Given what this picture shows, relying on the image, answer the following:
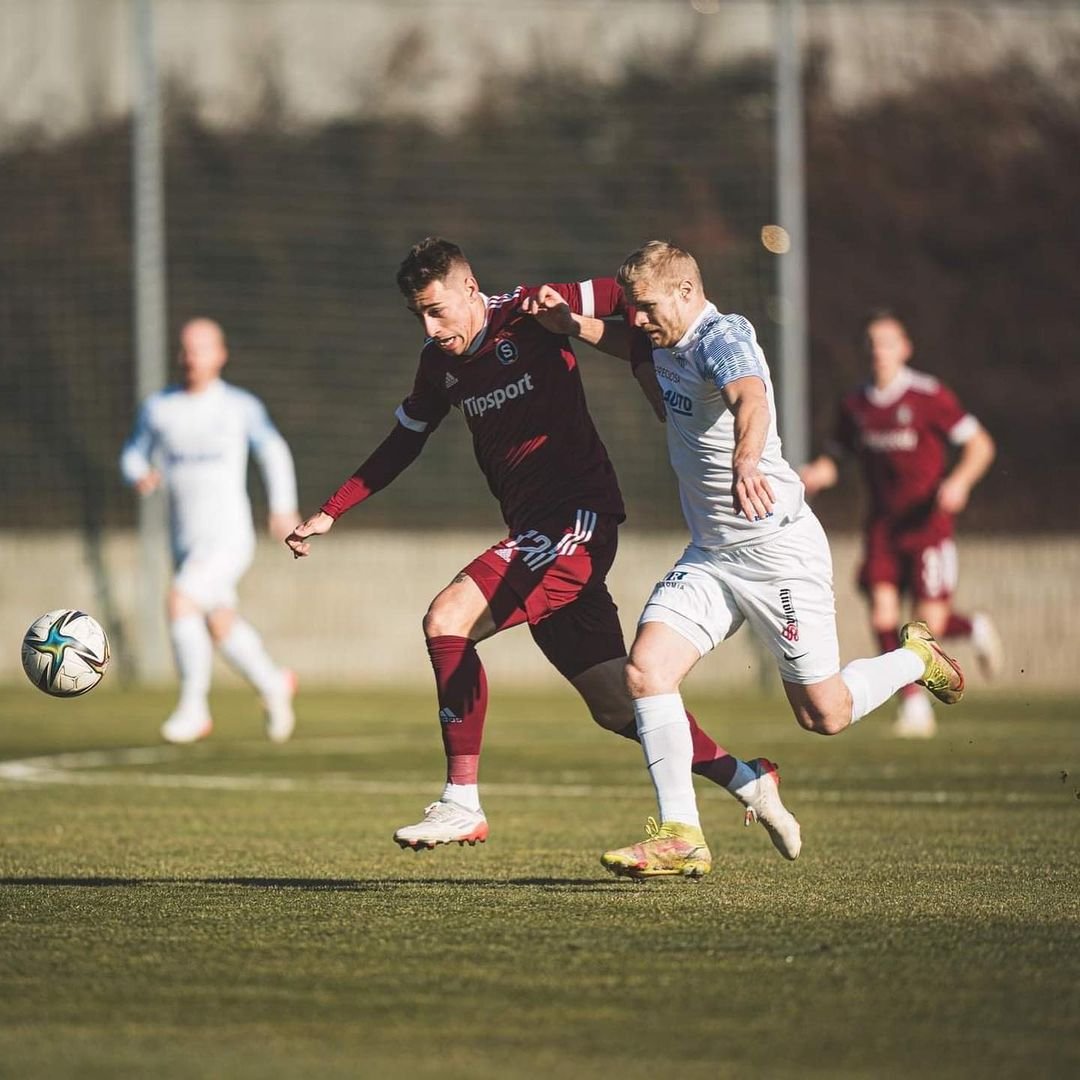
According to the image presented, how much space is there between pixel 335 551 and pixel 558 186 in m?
4.30

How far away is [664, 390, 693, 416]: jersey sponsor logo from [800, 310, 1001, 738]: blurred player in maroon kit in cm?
641

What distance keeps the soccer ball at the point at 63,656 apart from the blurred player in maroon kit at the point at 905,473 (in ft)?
19.9

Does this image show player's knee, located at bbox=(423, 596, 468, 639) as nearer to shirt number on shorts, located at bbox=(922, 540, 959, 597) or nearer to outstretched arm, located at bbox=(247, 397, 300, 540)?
outstretched arm, located at bbox=(247, 397, 300, 540)

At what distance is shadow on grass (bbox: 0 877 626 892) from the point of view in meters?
5.78

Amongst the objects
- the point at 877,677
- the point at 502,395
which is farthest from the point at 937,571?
the point at 502,395

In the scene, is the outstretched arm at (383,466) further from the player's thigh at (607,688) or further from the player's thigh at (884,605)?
the player's thigh at (884,605)

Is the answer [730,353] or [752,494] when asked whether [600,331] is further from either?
[752,494]

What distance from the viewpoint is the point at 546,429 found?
21.2 ft

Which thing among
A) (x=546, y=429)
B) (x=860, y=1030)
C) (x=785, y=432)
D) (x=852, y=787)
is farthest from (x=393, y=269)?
(x=860, y=1030)

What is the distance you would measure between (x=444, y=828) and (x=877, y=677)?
1.41 meters

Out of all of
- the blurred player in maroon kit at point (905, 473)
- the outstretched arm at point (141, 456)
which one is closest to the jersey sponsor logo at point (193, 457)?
the outstretched arm at point (141, 456)

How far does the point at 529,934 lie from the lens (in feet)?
15.8

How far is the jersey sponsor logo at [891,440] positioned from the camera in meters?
12.4

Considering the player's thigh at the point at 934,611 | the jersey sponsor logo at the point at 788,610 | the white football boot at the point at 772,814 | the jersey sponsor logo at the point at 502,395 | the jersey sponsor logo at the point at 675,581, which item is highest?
the jersey sponsor logo at the point at 502,395
